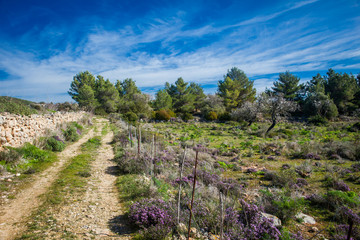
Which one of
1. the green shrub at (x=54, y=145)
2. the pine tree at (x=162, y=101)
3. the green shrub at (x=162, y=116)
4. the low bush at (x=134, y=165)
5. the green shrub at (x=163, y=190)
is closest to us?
the green shrub at (x=163, y=190)

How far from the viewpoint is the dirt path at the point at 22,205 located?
376 centimetres

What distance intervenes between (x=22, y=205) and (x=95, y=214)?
2.18m

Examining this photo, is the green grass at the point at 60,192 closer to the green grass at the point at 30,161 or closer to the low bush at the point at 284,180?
the green grass at the point at 30,161

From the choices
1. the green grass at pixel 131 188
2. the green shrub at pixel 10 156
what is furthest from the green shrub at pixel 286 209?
the green shrub at pixel 10 156

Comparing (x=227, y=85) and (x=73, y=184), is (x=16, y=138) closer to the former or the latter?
(x=73, y=184)

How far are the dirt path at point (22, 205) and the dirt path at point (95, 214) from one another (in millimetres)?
782

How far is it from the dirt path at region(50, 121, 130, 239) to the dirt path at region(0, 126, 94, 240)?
782 mm

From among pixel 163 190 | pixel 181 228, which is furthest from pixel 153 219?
pixel 163 190

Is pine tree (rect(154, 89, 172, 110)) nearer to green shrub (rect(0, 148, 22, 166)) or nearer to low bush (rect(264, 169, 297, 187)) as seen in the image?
green shrub (rect(0, 148, 22, 166))

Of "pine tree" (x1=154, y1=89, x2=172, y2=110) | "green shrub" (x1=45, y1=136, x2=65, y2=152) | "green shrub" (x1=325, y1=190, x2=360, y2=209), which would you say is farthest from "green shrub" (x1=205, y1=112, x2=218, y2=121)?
"green shrub" (x1=325, y1=190, x2=360, y2=209)

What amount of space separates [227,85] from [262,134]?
23.9m

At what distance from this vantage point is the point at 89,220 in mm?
4254

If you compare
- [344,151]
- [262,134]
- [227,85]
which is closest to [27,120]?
[344,151]

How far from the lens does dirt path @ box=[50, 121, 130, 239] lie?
151 inches
